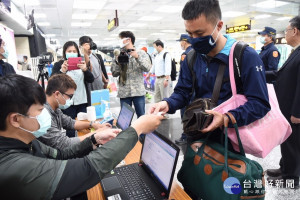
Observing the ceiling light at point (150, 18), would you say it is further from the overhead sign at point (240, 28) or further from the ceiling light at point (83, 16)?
the overhead sign at point (240, 28)

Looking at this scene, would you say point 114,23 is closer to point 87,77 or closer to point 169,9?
point 169,9

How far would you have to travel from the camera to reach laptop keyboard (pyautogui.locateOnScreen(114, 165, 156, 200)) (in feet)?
3.21

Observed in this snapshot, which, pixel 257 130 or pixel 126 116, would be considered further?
pixel 126 116

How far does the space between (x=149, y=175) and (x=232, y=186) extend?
43 cm

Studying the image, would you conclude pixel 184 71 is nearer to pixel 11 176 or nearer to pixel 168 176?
pixel 168 176

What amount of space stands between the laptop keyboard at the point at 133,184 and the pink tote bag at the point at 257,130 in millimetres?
476

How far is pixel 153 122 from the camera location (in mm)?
957

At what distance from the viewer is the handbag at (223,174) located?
2.81 ft

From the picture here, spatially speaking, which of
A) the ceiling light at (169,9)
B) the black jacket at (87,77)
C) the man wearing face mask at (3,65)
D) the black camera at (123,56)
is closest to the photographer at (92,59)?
the black jacket at (87,77)

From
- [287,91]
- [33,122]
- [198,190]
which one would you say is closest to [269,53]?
[287,91]

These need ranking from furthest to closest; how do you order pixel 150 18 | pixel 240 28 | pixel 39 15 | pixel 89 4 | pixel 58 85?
1. pixel 150 18
2. pixel 240 28
3. pixel 39 15
4. pixel 89 4
5. pixel 58 85

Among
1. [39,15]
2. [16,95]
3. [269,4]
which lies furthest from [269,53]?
[39,15]

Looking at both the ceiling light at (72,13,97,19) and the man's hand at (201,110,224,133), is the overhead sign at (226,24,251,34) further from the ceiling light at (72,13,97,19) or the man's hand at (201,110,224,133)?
the man's hand at (201,110,224,133)

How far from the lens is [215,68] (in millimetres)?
1127
